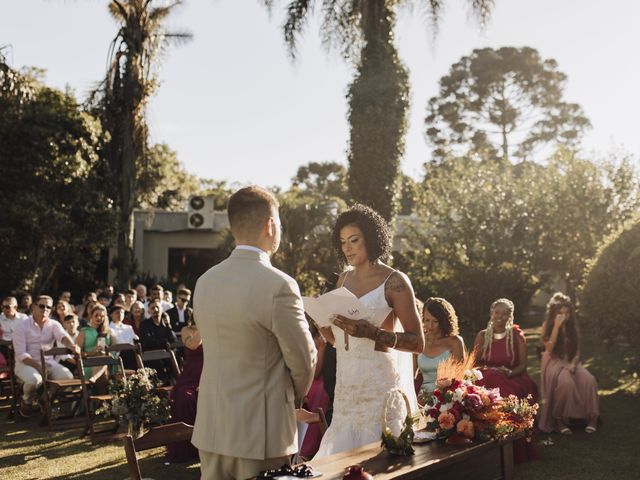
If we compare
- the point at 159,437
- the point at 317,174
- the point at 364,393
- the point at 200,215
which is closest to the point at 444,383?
the point at 364,393

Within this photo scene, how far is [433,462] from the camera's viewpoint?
3.89 meters

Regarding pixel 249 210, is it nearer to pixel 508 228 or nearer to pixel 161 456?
pixel 161 456

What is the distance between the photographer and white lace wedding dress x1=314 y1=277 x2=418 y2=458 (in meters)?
4.42

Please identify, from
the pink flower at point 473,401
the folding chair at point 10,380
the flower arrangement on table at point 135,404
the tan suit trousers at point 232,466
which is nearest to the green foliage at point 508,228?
the folding chair at point 10,380

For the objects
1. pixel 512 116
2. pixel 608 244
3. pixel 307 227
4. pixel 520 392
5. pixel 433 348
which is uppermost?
pixel 512 116

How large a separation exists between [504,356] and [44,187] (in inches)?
598

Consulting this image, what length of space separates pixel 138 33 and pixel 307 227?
689 cm

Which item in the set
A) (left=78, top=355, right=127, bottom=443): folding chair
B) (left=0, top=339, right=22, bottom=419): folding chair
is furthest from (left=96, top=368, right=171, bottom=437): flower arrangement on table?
(left=0, top=339, right=22, bottom=419): folding chair

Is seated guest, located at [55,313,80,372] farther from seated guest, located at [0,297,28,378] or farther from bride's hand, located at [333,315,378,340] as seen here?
bride's hand, located at [333,315,378,340]

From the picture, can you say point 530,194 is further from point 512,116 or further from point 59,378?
point 512,116

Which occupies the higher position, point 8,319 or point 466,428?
point 8,319

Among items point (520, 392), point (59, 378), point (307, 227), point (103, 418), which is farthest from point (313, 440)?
point (307, 227)

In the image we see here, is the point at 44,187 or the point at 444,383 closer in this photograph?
the point at 444,383

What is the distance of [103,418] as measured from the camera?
10930 mm
